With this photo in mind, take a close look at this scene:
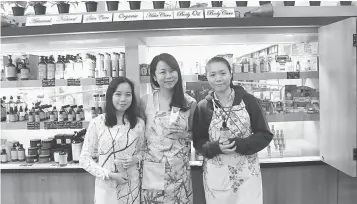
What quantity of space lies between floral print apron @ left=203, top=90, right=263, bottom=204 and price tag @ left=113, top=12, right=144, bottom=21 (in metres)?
1.25

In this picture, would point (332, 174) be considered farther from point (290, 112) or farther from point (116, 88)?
point (116, 88)

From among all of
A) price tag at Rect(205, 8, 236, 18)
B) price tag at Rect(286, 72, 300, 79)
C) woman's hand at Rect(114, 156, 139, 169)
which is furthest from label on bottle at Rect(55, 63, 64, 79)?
price tag at Rect(286, 72, 300, 79)

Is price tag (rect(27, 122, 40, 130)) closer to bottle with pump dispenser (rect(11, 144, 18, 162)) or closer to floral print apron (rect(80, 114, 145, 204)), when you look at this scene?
bottle with pump dispenser (rect(11, 144, 18, 162))

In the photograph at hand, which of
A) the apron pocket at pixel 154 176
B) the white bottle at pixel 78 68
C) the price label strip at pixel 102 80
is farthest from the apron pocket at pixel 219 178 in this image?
the white bottle at pixel 78 68

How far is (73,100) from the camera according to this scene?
11.2 ft

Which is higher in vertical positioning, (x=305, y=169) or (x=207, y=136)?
(x=207, y=136)

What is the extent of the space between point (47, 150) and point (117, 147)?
135 cm

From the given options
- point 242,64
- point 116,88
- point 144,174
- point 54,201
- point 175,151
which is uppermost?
point 242,64

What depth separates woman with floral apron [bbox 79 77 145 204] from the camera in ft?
6.99

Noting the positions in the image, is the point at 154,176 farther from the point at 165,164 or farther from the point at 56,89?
the point at 56,89

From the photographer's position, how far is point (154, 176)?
2166mm

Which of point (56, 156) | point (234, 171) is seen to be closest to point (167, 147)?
point (234, 171)

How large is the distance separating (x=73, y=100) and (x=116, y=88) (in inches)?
58.6

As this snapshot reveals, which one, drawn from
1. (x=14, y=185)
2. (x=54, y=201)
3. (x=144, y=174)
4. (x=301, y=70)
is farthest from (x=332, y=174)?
(x=14, y=185)
